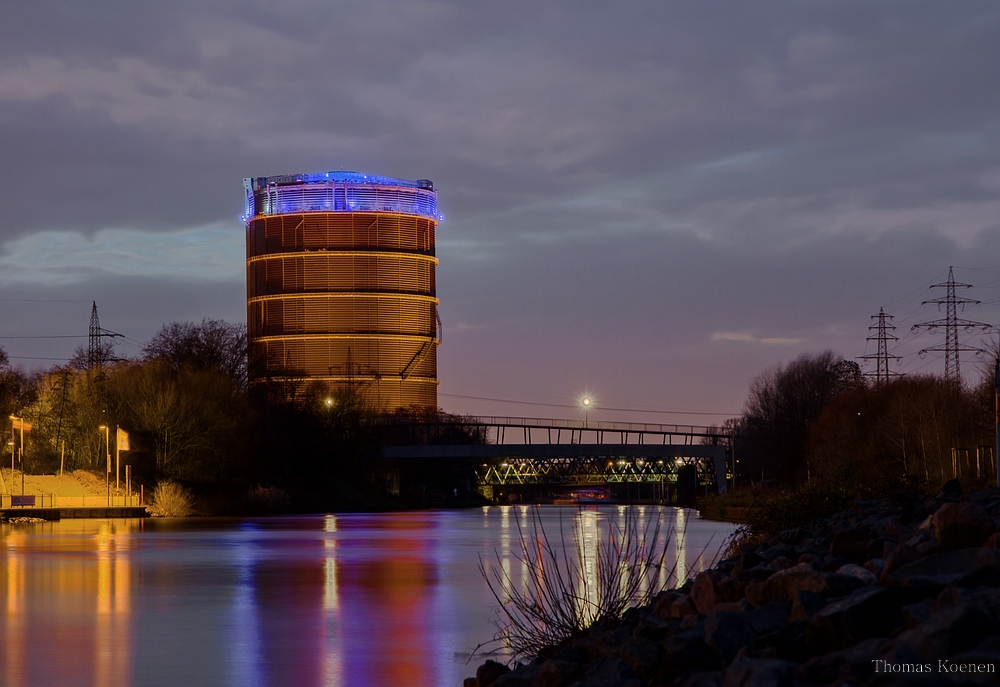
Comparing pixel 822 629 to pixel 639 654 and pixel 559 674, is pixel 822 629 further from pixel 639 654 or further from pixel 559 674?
pixel 559 674

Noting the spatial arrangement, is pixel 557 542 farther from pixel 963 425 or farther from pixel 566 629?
pixel 566 629

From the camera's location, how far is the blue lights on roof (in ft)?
418

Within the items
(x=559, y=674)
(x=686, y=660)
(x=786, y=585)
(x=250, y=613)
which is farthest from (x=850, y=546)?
(x=250, y=613)

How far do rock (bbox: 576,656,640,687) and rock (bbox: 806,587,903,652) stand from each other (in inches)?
40.4

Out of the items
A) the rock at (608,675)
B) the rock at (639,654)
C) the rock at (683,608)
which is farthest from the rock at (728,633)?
the rock at (683,608)

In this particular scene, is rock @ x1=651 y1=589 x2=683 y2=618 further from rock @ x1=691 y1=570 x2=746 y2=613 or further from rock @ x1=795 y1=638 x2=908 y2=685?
rock @ x1=795 y1=638 x2=908 y2=685

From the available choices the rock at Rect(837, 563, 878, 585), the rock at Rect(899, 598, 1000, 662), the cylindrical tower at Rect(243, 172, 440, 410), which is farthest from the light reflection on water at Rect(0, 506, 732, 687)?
the cylindrical tower at Rect(243, 172, 440, 410)

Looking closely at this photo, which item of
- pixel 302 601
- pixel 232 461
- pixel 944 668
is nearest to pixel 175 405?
pixel 232 461

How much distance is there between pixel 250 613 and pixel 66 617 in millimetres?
1900

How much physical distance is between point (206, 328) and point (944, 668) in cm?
9104

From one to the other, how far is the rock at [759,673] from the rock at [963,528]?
3269 millimetres

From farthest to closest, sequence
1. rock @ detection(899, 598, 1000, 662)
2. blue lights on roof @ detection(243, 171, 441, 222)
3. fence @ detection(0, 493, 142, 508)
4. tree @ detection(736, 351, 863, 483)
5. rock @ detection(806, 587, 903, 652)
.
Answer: blue lights on roof @ detection(243, 171, 441, 222), tree @ detection(736, 351, 863, 483), fence @ detection(0, 493, 142, 508), rock @ detection(806, 587, 903, 652), rock @ detection(899, 598, 1000, 662)

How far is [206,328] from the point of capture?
94.0m

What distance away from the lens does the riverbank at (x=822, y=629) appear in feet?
18.9
